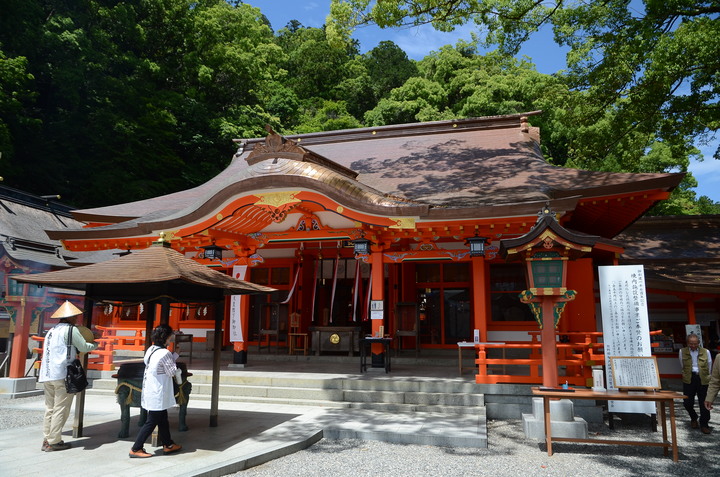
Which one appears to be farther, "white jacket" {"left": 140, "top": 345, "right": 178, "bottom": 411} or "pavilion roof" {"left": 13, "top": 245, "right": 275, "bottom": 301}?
"pavilion roof" {"left": 13, "top": 245, "right": 275, "bottom": 301}

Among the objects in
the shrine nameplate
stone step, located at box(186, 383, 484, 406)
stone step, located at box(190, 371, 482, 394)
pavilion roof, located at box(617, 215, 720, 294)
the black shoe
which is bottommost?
the black shoe

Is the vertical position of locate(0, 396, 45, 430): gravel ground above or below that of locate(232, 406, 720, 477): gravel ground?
→ above

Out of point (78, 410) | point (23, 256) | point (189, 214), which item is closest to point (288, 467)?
point (78, 410)

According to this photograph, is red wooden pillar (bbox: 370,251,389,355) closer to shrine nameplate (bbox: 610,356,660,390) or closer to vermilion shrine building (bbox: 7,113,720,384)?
vermilion shrine building (bbox: 7,113,720,384)

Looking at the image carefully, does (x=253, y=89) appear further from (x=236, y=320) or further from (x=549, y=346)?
(x=549, y=346)

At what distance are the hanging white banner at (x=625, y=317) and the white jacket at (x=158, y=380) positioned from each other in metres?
5.50

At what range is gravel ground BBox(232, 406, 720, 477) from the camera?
195 inches

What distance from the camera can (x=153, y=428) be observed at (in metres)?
5.02

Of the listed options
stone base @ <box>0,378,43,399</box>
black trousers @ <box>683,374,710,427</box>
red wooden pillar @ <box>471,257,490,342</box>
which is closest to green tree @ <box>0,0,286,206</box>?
stone base @ <box>0,378,43,399</box>

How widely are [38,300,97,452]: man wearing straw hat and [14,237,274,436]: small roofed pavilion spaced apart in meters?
0.49

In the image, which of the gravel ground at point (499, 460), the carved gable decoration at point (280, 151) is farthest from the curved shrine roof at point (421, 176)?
the gravel ground at point (499, 460)

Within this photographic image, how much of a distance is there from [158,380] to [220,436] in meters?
1.37

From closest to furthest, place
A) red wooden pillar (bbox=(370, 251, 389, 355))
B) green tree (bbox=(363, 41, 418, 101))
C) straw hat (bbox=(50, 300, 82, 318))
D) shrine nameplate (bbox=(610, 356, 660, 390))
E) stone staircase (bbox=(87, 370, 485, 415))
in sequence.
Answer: straw hat (bbox=(50, 300, 82, 318)) → shrine nameplate (bbox=(610, 356, 660, 390)) → stone staircase (bbox=(87, 370, 485, 415)) → red wooden pillar (bbox=(370, 251, 389, 355)) → green tree (bbox=(363, 41, 418, 101))

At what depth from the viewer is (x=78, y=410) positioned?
18.7ft
